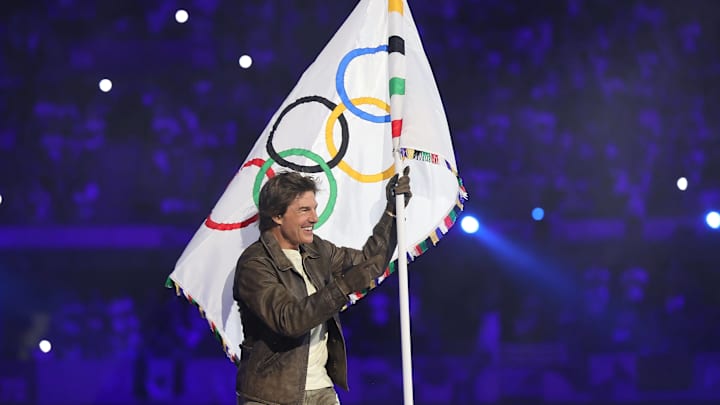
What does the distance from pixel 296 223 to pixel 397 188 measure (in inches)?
13.1

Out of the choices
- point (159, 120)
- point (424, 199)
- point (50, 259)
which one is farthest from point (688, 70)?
point (50, 259)

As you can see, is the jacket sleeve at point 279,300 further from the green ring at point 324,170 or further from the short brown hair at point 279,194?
the green ring at point 324,170

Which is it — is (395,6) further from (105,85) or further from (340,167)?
(105,85)

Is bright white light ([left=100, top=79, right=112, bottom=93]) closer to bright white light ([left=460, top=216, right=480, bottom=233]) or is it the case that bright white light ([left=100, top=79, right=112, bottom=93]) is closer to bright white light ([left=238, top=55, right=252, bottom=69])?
bright white light ([left=238, top=55, right=252, bottom=69])

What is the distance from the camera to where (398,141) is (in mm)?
3053

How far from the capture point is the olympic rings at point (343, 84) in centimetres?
345

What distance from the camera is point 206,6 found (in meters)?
4.86

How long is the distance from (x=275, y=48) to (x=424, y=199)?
183cm

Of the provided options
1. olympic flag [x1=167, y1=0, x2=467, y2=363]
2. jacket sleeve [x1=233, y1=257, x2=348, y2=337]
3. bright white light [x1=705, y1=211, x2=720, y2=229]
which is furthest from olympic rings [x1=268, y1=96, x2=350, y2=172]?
bright white light [x1=705, y1=211, x2=720, y2=229]

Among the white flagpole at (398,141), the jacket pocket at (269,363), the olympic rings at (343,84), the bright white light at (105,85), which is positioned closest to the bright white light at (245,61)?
the bright white light at (105,85)

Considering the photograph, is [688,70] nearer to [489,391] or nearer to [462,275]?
[462,275]

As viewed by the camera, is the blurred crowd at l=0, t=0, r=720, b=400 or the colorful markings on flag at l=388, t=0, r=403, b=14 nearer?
the colorful markings on flag at l=388, t=0, r=403, b=14

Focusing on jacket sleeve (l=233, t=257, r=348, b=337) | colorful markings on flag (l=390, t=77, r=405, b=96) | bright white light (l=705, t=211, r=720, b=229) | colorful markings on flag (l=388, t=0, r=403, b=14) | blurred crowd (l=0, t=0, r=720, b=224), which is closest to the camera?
jacket sleeve (l=233, t=257, r=348, b=337)

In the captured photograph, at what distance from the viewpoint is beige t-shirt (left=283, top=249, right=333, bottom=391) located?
2.86 m
